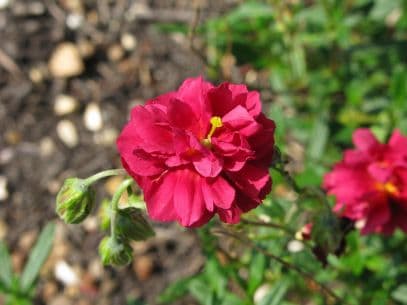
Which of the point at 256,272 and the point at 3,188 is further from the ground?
the point at 256,272

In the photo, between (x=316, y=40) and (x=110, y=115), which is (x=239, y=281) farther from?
(x=110, y=115)

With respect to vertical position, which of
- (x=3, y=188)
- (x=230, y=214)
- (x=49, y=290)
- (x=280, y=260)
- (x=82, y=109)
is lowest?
(x=49, y=290)

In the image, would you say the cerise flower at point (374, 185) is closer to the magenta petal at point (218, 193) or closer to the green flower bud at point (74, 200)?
the magenta petal at point (218, 193)

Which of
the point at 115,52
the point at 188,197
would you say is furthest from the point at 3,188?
the point at 188,197

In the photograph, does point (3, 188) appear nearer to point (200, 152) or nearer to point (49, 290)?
point (49, 290)

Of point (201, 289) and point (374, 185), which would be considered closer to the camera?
point (374, 185)

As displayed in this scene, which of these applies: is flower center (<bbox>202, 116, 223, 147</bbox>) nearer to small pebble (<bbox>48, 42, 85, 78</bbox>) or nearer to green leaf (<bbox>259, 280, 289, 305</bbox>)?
green leaf (<bbox>259, 280, 289, 305</bbox>)

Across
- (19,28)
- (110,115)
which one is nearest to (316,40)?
(110,115)
